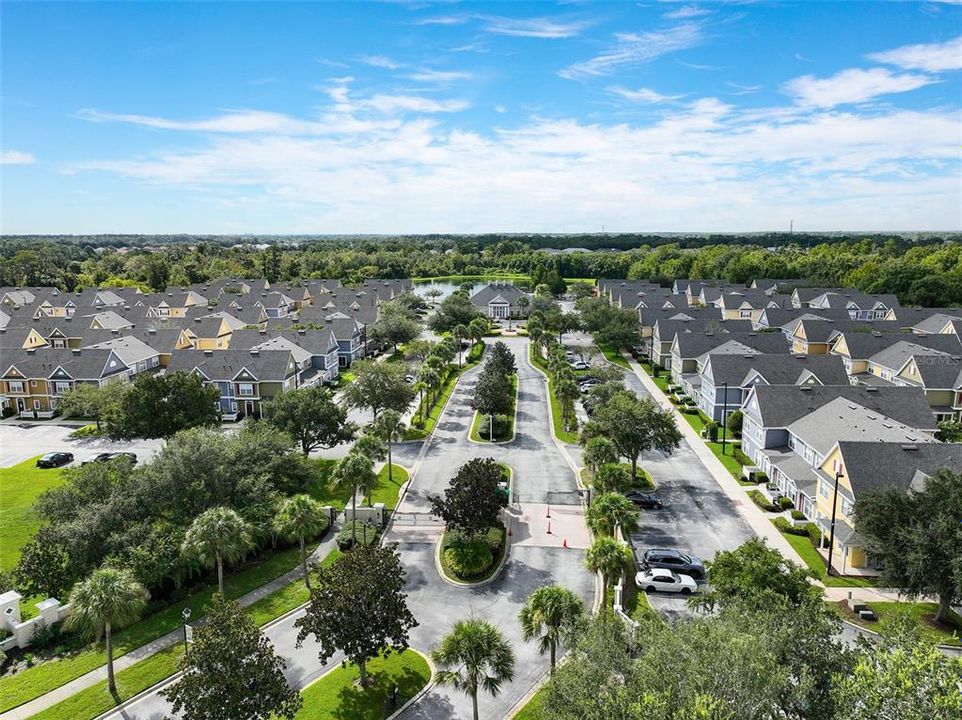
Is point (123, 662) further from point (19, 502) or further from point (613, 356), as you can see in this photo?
point (613, 356)

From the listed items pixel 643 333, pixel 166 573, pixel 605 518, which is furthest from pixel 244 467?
pixel 643 333

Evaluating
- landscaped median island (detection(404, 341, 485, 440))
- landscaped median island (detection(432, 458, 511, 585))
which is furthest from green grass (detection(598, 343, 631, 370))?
landscaped median island (detection(432, 458, 511, 585))

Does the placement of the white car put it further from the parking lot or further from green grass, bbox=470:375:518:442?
the parking lot

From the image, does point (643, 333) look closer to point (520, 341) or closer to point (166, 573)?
point (520, 341)

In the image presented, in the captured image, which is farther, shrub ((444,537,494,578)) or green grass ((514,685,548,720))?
shrub ((444,537,494,578))

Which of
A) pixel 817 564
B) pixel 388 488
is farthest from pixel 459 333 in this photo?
pixel 817 564

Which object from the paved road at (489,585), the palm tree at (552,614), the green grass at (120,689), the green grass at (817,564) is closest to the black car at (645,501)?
the paved road at (489,585)
